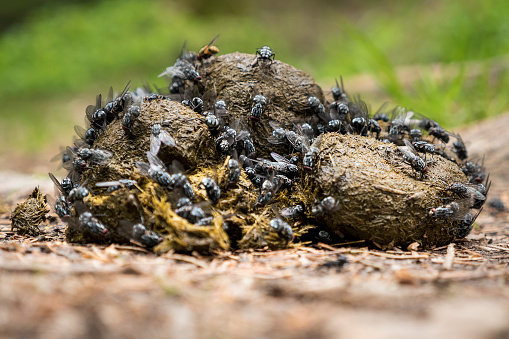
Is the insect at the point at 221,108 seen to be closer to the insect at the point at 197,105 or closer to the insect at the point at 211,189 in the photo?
the insect at the point at 197,105

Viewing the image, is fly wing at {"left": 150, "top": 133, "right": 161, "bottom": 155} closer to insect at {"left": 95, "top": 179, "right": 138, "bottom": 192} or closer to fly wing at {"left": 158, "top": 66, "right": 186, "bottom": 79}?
insect at {"left": 95, "top": 179, "right": 138, "bottom": 192}

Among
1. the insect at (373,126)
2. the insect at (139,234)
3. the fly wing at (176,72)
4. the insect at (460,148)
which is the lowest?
the insect at (139,234)

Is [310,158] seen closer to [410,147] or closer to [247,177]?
[247,177]

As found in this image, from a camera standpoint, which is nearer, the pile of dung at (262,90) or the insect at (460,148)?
the pile of dung at (262,90)

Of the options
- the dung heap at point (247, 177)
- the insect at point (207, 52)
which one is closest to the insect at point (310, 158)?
the dung heap at point (247, 177)

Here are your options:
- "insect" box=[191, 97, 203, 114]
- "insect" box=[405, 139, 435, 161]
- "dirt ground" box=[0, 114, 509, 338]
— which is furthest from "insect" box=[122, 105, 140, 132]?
"insect" box=[405, 139, 435, 161]

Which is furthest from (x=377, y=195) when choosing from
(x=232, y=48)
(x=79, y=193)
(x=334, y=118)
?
(x=232, y=48)
